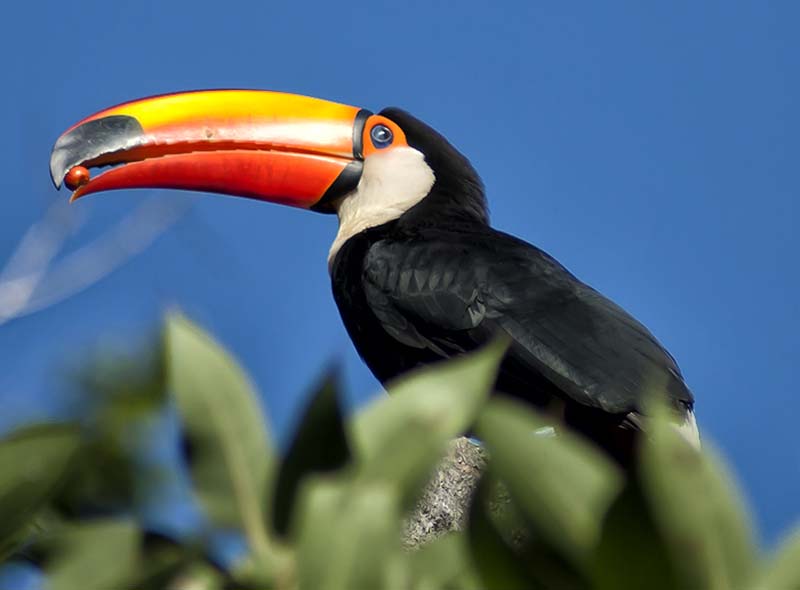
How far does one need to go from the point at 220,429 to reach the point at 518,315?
567cm

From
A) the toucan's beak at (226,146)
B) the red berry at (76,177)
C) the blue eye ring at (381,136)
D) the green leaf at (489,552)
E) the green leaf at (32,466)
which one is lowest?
the green leaf at (32,466)

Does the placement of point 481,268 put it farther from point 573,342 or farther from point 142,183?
point 142,183

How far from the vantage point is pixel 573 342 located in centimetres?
646

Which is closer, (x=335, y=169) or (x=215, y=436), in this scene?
(x=215, y=436)

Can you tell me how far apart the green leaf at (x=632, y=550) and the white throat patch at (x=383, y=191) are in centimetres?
680

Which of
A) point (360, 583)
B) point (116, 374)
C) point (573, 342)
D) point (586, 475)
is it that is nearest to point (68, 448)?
point (116, 374)

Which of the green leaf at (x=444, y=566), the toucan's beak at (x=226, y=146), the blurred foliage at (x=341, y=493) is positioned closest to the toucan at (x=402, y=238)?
the toucan's beak at (x=226, y=146)

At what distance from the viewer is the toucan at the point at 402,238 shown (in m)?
6.33

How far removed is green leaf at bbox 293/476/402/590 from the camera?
0.88 meters

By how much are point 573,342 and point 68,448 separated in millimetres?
5571

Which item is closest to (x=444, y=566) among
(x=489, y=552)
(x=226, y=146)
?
(x=489, y=552)

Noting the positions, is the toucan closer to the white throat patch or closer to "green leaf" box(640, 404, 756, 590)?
the white throat patch

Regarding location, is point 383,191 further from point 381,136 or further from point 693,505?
point 693,505

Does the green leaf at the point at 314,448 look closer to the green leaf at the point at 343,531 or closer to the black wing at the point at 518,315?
the green leaf at the point at 343,531
